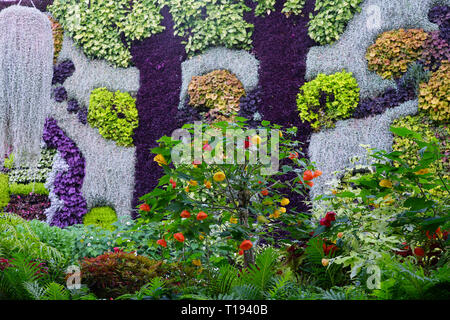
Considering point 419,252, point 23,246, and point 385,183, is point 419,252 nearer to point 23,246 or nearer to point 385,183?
point 385,183

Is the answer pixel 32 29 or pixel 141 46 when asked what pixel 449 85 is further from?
pixel 32 29

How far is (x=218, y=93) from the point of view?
5125 mm

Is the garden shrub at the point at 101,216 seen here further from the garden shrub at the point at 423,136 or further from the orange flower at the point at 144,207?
the garden shrub at the point at 423,136

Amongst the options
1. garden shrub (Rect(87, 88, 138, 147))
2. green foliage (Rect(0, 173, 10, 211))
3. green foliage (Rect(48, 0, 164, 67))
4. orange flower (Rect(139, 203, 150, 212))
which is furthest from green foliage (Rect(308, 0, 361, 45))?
green foliage (Rect(0, 173, 10, 211))

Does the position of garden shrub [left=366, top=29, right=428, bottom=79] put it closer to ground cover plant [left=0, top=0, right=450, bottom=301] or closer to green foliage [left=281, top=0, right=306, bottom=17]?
ground cover plant [left=0, top=0, right=450, bottom=301]

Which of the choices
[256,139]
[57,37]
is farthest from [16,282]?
[57,37]

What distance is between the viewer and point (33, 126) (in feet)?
15.0

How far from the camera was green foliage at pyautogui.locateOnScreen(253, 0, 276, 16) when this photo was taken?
5.05m

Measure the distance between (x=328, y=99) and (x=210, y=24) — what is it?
1964 millimetres

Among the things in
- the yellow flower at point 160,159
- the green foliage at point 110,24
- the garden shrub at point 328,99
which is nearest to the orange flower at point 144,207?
the yellow flower at point 160,159

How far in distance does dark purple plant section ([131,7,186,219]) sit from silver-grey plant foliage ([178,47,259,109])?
16cm

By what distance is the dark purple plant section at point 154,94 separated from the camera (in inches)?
215

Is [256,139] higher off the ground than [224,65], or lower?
lower
